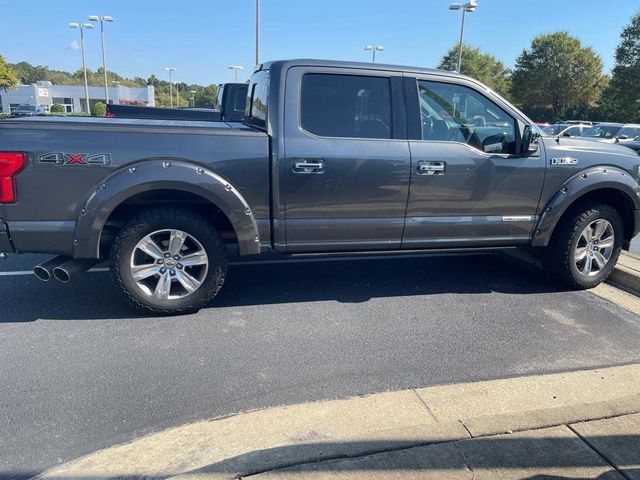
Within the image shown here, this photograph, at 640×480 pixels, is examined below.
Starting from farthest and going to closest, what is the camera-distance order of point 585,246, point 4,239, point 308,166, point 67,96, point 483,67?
point 67,96 < point 483,67 < point 585,246 < point 308,166 < point 4,239

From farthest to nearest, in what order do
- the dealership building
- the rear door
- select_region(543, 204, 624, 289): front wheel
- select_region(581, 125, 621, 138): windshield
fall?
the dealership building → select_region(581, 125, 621, 138): windshield → select_region(543, 204, 624, 289): front wheel → the rear door

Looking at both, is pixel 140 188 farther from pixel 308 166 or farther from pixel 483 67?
pixel 483 67

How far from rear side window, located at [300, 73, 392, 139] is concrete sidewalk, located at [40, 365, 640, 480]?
7.05ft

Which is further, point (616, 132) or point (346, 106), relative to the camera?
point (616, 132)

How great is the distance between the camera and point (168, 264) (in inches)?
160

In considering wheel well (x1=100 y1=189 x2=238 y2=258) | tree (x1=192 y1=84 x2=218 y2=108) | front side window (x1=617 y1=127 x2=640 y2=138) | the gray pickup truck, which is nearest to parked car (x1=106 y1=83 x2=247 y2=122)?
the gray pickup truck

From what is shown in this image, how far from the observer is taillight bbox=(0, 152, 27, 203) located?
359 centimetres

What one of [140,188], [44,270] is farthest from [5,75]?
[140,188]

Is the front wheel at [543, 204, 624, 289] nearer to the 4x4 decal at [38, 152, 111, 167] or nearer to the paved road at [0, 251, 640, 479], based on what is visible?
the paved road at [0, 251, 640, 479]

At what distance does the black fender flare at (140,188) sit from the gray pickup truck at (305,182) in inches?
0.4

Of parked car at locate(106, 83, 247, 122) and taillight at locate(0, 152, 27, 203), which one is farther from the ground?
parked car at locate(106, 83, 247, 122)

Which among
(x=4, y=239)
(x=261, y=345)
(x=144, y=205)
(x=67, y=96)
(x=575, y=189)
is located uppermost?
(x=67, y=96)

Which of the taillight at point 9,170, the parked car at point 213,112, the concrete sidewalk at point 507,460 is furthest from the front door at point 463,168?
the parked car at point 213,112

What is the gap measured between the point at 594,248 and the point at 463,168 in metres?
1.68
